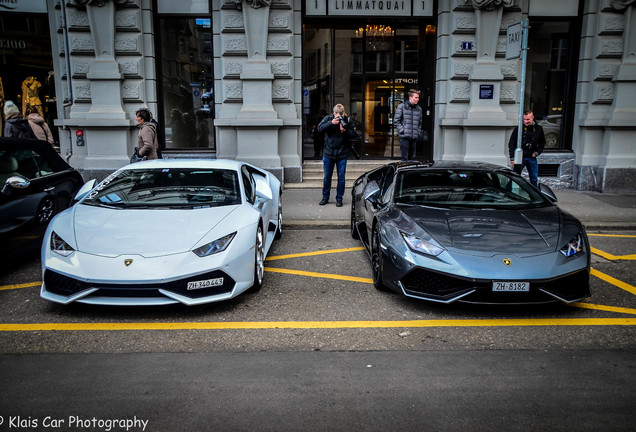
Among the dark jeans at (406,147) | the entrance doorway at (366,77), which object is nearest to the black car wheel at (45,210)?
the dark jeans at (406,147)

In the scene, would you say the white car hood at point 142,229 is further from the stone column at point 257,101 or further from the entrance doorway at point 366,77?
the entrance doorway at point 366,77

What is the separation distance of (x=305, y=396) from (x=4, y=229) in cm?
416

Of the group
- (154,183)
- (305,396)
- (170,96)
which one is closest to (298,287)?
(154,183)

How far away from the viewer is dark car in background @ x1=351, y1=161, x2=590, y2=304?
15.5ft

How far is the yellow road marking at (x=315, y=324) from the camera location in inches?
185

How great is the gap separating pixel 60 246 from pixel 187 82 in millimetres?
8921

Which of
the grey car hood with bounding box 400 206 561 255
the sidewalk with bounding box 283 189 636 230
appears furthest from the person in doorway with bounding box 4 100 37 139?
the grey car hood with bounding box 400 206 561 255

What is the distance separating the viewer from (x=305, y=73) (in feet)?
44.2

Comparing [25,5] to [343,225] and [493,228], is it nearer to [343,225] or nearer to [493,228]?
[343,225]

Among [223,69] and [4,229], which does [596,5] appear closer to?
[223,69]

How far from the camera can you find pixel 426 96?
1370cm

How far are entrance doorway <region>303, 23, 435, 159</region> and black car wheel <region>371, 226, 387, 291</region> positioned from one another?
806cm

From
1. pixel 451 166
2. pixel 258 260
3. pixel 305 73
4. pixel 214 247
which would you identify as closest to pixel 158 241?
pixel 214 247

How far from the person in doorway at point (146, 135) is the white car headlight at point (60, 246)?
493cm
